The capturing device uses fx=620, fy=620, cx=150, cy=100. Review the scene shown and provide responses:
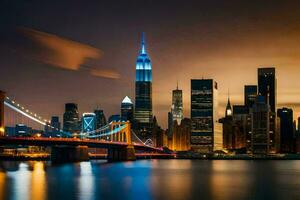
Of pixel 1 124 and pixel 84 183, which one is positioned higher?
pixel 1 124

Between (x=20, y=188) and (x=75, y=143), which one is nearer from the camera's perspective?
(x=20, y=188)

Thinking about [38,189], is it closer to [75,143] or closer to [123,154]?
[75,143]

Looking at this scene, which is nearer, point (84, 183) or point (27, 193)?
point (27, 193)

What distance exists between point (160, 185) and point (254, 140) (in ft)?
439

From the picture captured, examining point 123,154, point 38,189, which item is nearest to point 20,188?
point 38,189

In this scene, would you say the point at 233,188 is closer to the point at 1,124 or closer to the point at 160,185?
the point at 160,185

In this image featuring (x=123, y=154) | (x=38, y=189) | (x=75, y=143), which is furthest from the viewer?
(x=123, y=154)

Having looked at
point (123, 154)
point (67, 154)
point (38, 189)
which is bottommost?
point (38, 189)

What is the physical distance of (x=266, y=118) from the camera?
622ft

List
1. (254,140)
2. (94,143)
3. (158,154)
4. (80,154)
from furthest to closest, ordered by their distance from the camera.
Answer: (254,140) → (158,154) → (80,154) → (94,143)

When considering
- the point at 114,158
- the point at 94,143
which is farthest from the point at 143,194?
the point at 114,158

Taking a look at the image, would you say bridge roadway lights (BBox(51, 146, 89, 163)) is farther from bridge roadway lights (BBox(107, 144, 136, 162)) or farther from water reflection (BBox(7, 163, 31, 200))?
water reflection (BBox(7, 163, 31, 200))

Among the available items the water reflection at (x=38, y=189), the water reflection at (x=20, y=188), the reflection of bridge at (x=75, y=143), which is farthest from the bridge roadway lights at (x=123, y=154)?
the water reflection at (x=20, y=188)

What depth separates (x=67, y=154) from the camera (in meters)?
109
